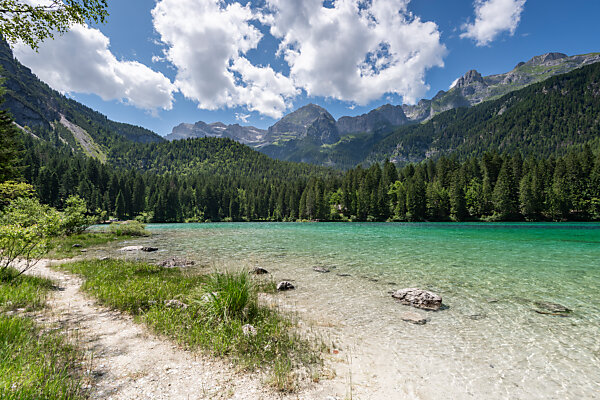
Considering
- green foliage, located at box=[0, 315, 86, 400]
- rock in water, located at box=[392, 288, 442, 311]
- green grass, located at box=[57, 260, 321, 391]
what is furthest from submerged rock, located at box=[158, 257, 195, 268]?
rock in water, located at box=[392, 288, 442, 311]

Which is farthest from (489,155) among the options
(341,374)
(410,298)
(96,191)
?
(96,191)

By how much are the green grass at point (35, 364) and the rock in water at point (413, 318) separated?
9424mm

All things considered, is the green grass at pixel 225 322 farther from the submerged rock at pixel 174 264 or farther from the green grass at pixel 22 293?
the submerged rock at pixel 174 264

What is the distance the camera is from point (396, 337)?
26.4 feet

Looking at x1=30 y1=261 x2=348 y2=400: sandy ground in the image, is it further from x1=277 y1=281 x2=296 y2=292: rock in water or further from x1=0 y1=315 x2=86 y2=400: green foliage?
x1=277 y1=281 x2=296 y2=292: rock in water

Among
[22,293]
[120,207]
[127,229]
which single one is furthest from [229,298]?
[120,207]

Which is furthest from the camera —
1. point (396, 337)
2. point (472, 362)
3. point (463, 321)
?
point (463, 321)

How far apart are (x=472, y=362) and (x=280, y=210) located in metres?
124

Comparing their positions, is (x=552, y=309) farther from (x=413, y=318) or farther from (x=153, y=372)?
(x=153, y=372)

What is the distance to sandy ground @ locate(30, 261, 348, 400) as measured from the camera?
4.33m

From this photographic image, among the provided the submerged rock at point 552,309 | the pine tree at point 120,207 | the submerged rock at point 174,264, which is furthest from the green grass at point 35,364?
the pine tree at point 120,207

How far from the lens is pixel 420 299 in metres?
10.9

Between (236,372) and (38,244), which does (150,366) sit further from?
(38,244)

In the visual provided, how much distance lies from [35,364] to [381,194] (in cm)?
10367
